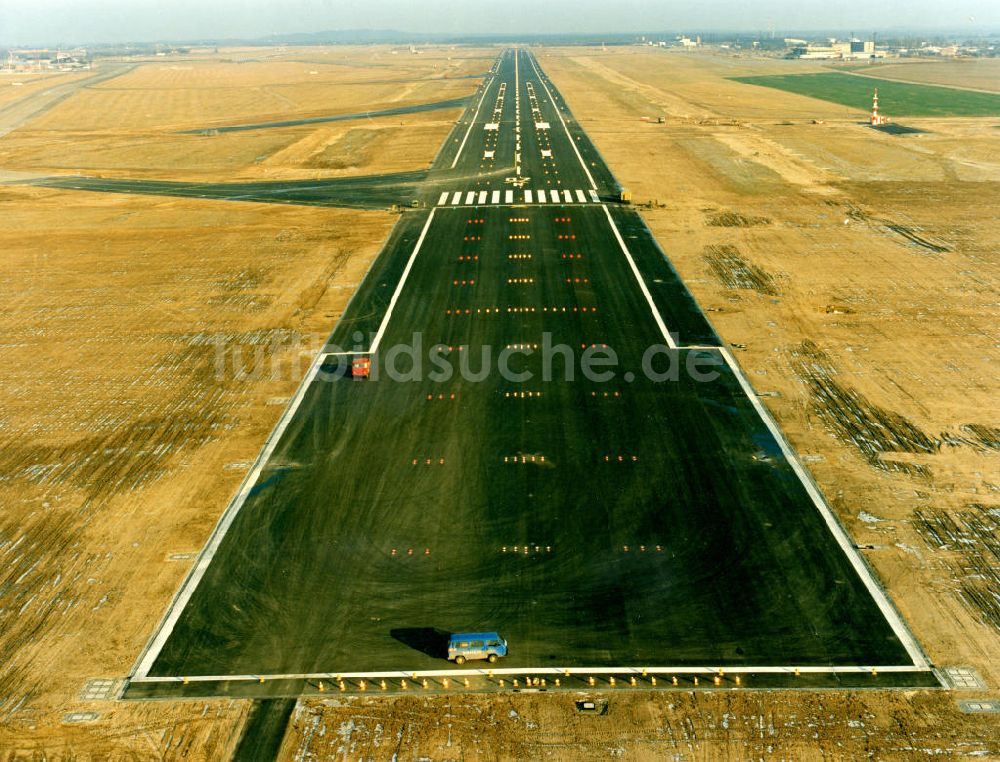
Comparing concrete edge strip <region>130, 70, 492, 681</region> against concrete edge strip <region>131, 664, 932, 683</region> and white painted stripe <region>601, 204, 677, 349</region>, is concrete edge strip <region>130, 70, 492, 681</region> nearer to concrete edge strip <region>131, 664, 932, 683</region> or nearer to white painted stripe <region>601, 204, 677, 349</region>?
concrete edge strip <region>131, 664, 932, 683</region>

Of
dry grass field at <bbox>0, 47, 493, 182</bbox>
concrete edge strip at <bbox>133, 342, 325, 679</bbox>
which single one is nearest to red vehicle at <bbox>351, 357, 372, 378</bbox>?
concrete edge strip at <bbox>133, 342, 325, 679</bbox>

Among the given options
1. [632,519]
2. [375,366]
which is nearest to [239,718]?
[632,519]

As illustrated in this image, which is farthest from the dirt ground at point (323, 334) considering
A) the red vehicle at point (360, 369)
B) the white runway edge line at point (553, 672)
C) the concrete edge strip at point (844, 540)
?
the red vehicle at point (360, 369)

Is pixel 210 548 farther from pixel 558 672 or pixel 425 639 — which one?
pixel 558 672

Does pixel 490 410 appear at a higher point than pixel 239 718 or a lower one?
higher

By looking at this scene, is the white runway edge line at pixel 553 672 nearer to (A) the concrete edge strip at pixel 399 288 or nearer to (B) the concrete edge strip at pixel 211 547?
(B) the concrete edge strip at pixel 211 547

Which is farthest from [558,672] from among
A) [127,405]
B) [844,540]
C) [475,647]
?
[127,405]

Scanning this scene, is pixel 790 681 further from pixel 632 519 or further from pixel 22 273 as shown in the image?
pixel 22 273
